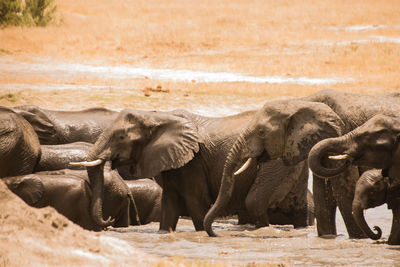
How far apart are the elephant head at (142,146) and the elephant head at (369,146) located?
296cm

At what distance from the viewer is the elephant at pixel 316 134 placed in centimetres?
1028

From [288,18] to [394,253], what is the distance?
153 feet

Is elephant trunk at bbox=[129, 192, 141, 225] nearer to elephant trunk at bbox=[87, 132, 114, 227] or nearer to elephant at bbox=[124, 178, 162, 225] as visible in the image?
elephant at bbox=[124, 178, 162, 225]

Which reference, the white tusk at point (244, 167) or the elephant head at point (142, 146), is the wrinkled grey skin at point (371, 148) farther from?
the elephant head at point (142, 146)

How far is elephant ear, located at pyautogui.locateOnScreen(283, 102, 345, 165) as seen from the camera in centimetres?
1034

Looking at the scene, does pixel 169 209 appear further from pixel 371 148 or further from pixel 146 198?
pixel 371 148

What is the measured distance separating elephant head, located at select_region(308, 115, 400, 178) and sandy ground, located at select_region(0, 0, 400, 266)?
2.00 m

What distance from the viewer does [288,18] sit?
54781mm

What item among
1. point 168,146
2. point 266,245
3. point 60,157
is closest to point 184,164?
point 168,146

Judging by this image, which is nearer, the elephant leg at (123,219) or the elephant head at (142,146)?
the elephant head at (142,146)

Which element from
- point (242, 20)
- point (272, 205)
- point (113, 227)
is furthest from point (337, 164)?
point (242, 20)

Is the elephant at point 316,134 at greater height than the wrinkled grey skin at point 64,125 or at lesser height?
greater

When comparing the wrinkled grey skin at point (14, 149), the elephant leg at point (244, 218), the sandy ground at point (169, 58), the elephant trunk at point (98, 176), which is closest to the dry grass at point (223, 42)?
the sandy ground at point (169, 58)

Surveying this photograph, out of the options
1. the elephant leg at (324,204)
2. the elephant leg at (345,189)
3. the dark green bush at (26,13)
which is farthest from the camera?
the dark green bush at (26,13)
